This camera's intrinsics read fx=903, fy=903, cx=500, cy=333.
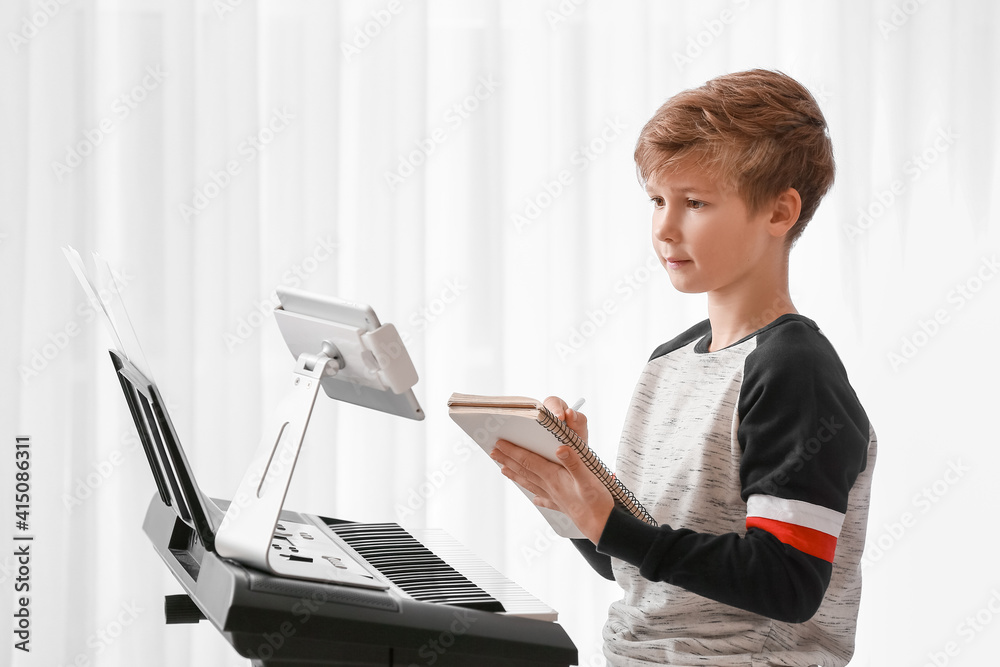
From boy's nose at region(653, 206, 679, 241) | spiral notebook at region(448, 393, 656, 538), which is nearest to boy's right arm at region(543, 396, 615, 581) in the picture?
spiral notebook at region(448, 393, 656, 538)

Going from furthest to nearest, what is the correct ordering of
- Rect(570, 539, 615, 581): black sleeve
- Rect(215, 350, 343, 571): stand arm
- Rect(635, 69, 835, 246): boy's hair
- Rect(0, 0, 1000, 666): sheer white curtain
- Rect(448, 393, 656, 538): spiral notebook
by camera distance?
Rect(0, 0, 1000, 666): sheer white curtain → Rect(570, 539, 615, 581): black sleeve → Rect(635, 69, 835, 246): boy's hair → Rect(448, 393, 656, 538): spiral notebook → Rect(215, 350, 343, 571): stand arm

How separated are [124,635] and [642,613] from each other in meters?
1.38

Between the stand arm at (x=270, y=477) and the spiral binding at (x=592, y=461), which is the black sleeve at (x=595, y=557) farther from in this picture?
the stand arm at (x=270, y=477)

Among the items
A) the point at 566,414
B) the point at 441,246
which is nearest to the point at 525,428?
the point at 566,414

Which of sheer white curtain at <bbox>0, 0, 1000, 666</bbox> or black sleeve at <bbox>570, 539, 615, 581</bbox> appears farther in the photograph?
sheer white curtain at <bbox>0, 0, 1000, 666</bbox>

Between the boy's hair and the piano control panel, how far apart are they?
538 millimetres

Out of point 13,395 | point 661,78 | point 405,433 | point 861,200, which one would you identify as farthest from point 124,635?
point 861,200

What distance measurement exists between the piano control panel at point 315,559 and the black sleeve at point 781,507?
248mm

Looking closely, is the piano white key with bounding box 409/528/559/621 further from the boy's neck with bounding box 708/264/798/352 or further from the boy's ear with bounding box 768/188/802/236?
the boy's ear with bounding box 768/188/802/236

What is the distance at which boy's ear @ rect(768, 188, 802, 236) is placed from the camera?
1.00 meters

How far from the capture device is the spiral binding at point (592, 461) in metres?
0.84

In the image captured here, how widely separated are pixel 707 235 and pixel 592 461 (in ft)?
0.92

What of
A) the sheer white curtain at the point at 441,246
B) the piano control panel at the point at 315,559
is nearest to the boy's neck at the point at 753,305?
the piano control panel at the point at 315,559

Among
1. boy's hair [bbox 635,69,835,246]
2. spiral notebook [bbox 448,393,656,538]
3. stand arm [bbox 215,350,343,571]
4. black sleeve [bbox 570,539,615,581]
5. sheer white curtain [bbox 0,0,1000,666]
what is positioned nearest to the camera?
stand arm [bbox 215,350,343,571]
